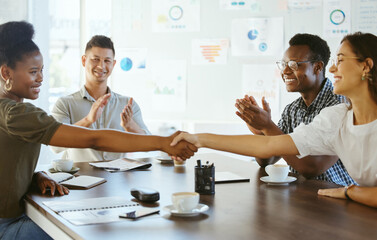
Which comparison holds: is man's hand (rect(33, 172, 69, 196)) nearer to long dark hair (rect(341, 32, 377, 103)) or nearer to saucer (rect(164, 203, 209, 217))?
saucer (rect(164, 203, 209, 217))

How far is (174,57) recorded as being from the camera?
412cm

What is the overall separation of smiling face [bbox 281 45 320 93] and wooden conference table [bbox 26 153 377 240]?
30.8 inches

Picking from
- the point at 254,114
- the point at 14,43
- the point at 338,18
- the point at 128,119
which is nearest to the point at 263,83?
the point at 338,18

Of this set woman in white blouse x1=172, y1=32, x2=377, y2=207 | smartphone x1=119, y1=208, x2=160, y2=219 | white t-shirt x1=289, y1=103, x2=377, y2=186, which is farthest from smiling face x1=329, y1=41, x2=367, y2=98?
smartphone x1=119, y1=208, x2=160, y2=219

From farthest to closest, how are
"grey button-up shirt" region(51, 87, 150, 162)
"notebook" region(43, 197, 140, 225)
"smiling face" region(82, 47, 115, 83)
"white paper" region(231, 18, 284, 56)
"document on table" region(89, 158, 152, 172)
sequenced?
"white paper" region(231, 18, 284, 56)
"smiling face" region(82, 47, 115, 83)
"grey button-up shirt" region(51, 87, 150, 162)
"document on table" region(89, 158, 152, 172)
"notebook" region(43, 197, 140, 225)

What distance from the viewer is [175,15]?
411 cm

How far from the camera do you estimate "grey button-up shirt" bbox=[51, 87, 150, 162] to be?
10.7 feet

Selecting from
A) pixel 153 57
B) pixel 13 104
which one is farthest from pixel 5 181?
pixel 153 57

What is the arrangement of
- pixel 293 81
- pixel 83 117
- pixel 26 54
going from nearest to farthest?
1. pixel 26 54
2. pixel 293 81
3. pixel 83 117

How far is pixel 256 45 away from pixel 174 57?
A: 2.41 feet

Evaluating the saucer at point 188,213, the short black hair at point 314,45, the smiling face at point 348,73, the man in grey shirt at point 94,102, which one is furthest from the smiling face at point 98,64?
the saucer at point 188,213

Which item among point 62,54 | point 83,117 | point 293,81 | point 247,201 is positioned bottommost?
point 247,201

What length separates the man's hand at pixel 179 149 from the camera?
7.45ft

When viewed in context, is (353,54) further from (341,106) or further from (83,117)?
(83,117)
